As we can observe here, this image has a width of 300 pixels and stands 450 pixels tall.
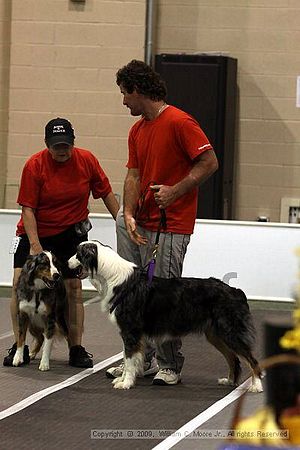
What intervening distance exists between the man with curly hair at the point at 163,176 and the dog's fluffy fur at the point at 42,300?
47 centimetres

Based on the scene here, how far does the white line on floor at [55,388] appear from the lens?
5.62 metres

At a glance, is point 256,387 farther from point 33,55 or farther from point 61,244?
point 33,55

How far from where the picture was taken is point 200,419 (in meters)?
5.53

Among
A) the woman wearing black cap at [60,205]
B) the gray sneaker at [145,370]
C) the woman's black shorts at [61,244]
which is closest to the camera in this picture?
the gray sneaker at [145,370]

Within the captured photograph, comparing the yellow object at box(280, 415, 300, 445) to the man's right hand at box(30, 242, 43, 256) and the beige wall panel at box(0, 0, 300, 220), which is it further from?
the beige wall panel at box(0, 0, 300, 220)

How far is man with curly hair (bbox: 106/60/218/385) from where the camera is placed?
245 inches

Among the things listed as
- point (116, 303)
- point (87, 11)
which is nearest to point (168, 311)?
point (116, 303)

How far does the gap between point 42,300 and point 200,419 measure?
A: 1536mm

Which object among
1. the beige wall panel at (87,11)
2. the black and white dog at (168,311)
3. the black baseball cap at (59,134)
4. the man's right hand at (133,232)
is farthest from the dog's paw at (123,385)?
the beige wall panel at (87,11)

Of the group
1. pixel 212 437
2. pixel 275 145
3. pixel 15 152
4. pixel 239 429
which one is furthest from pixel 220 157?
pixel 239 429

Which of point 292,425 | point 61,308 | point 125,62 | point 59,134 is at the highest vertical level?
point 125,62

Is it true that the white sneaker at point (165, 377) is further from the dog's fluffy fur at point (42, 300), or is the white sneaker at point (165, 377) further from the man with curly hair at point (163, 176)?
the dog's fluffy fur at point (42, 300)

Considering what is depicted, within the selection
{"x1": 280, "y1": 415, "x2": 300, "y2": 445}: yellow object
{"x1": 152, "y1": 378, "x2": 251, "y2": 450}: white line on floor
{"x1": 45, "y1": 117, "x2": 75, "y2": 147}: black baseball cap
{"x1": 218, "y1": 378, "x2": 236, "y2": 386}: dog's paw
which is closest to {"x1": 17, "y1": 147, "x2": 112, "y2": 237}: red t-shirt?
{"x1": 45, "y1": 117, "x2": 75, "y2": 147}: black baseball cap

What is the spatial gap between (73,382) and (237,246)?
10.9 feet
